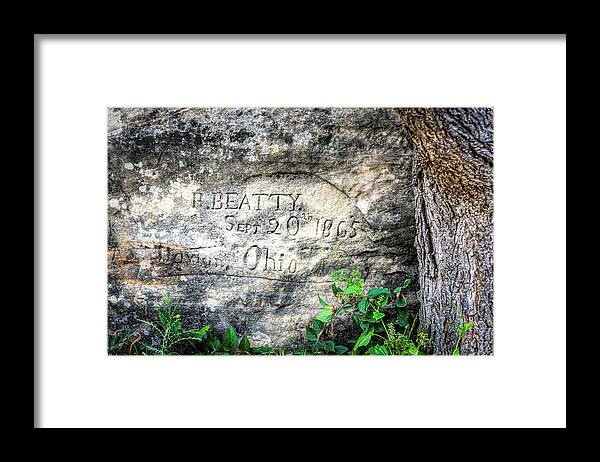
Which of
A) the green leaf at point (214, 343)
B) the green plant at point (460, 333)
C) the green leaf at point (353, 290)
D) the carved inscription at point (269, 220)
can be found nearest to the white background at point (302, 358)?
the green plant at point (460, 333)

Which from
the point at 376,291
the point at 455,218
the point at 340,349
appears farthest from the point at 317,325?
the point at 455,218

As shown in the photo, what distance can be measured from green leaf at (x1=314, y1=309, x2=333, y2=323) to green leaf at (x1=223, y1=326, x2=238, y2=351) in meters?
0.51

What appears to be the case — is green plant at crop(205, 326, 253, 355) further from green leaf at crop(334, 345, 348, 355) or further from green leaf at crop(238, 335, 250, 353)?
green leaf at crop(334, 345, 348, 355)

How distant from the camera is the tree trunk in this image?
9.93 feet

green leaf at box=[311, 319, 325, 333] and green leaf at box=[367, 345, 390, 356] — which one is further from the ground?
green leaf at box=[311, 319, 325, 333]

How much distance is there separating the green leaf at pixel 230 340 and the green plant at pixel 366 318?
0.44 metres

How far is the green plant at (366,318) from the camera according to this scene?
3.43 m

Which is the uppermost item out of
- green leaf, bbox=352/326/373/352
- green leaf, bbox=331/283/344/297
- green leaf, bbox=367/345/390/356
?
green leaf, bbox=331/283/344/297

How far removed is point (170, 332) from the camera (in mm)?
3553

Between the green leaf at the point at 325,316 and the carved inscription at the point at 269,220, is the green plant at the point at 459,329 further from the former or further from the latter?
the carved inscription at the point at 269,220

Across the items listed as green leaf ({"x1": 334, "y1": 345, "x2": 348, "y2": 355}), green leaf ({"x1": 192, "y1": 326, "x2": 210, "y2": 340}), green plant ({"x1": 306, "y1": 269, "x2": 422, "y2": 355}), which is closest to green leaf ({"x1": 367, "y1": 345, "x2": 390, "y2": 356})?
green plant ({"x1": 306, "y1": 269, "x2": 422, "y2": 355})

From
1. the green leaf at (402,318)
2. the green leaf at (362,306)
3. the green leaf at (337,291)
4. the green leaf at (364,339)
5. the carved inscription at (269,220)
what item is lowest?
the green leaf at (364,339)
